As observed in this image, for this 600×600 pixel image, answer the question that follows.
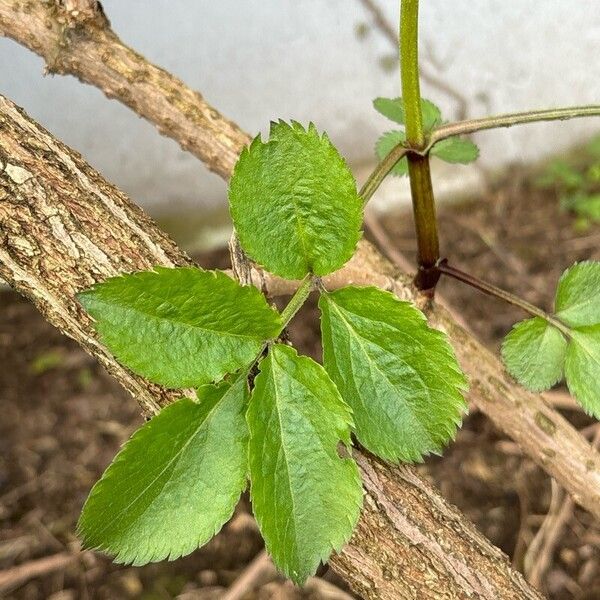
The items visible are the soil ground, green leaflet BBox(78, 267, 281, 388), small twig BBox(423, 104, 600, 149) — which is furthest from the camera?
the soil ground

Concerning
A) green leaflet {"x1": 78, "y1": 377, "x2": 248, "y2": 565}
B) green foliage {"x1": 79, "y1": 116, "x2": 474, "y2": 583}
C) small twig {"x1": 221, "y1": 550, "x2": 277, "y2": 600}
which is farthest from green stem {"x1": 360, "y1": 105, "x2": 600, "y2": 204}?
small twig {"x1": 221, "y1": 550, "x2": 277, "y2": 600}

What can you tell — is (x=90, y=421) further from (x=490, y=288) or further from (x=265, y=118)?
(x=490, y=288)

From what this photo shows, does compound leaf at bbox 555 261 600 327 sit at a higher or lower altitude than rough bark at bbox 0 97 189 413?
higher

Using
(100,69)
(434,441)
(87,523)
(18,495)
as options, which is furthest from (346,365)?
(18,495)

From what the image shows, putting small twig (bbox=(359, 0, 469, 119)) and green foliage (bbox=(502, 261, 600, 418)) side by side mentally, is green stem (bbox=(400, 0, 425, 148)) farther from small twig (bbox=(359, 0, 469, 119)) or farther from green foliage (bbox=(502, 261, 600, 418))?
small twig (bbox=(359, 0, 469, 119))

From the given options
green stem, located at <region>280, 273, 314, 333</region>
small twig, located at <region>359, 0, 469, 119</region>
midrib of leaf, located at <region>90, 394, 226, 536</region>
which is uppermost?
small twig, located at <region>359, 0, 469, 119</region>

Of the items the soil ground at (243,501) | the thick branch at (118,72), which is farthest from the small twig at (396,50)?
the thick branch at (118,72)

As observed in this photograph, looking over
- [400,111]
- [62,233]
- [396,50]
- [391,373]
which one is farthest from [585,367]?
[396,50]
